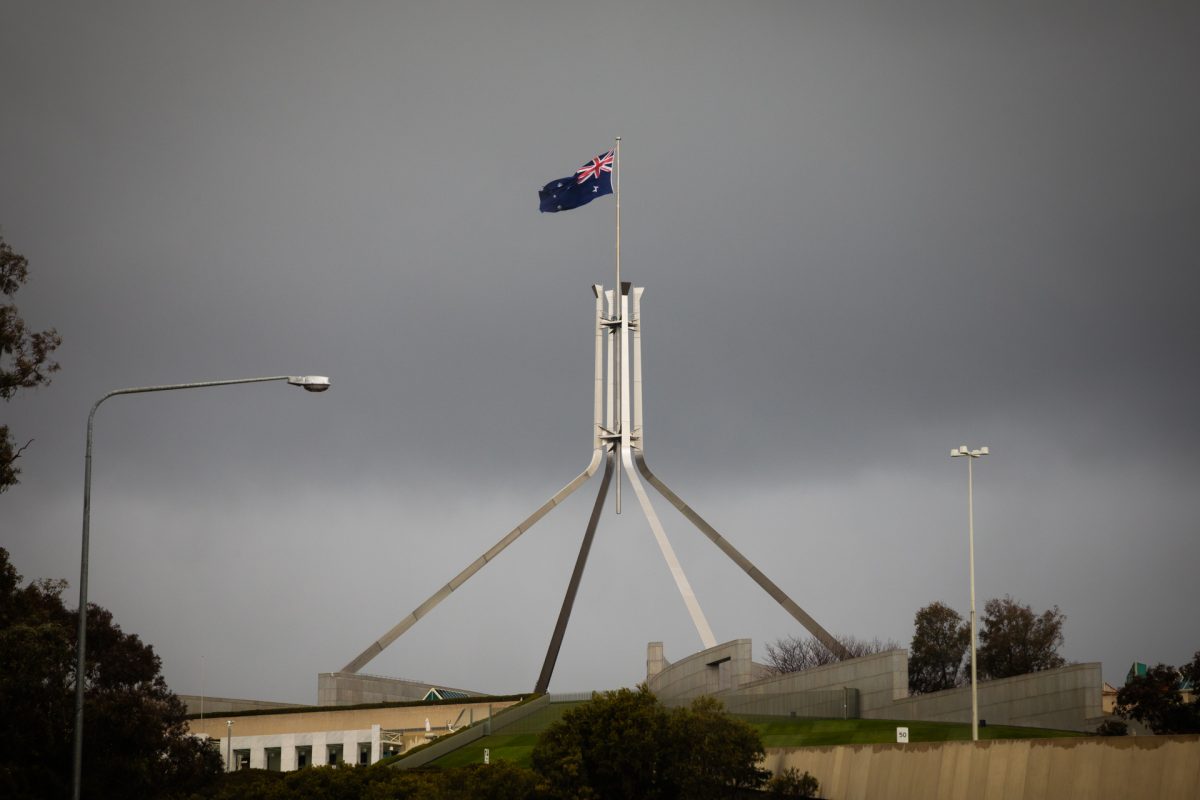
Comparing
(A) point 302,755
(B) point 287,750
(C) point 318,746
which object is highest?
(C) point 318,746

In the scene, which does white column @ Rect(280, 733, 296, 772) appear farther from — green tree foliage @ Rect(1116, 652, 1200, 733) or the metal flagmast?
green tree foliage @ Rect(1116, 652, 1200, 733)

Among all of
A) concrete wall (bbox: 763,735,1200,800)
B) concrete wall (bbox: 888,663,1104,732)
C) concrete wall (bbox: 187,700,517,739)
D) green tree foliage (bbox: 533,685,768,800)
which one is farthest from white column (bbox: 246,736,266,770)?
concrete wall (bbox: 763,735,1200,800)

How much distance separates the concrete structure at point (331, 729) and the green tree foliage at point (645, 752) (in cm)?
2628

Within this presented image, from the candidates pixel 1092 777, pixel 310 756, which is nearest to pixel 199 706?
pixel 310 756

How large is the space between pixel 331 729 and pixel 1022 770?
41.4 m

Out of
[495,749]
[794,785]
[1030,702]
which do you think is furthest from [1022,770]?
[495,749]

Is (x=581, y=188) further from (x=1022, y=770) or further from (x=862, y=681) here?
(x=1022, y=770)

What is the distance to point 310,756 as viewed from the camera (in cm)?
5888

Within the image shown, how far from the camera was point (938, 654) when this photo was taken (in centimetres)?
6550

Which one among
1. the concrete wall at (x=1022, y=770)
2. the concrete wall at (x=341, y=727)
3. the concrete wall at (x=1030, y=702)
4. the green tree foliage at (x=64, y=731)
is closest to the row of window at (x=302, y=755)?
the concrete wall at (x=341, y=727)

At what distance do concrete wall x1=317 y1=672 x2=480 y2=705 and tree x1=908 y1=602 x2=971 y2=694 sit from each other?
20.9 meters

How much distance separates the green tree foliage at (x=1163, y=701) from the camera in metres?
37.3

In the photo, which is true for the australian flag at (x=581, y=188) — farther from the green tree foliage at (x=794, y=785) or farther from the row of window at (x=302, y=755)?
the green tree foliage at (x=794, y=785)

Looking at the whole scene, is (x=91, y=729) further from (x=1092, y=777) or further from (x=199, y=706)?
(x=199, y=706)
